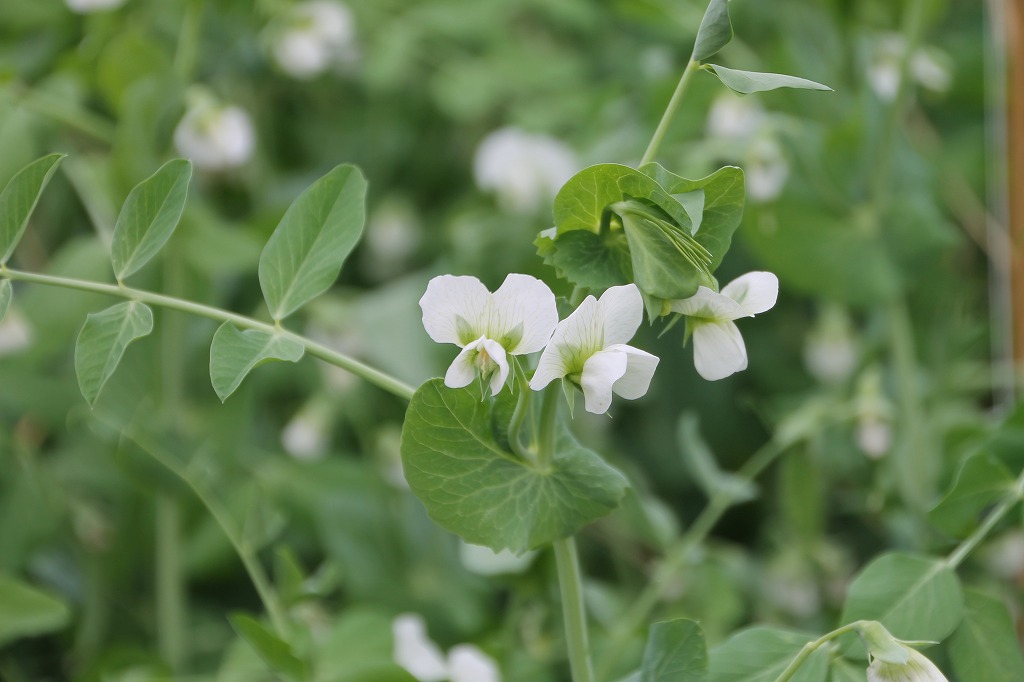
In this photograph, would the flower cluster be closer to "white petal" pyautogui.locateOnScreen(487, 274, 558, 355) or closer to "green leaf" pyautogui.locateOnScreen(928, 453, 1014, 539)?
"white petal" pyautogui.locateOnScreen(487, 274, 558, 355)

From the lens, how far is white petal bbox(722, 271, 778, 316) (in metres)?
0.32

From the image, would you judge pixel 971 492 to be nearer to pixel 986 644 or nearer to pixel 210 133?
pixel 986 644

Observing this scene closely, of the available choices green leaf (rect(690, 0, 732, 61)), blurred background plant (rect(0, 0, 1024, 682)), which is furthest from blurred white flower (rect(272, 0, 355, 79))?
green leaf (rect(690, 0, 732, 61))

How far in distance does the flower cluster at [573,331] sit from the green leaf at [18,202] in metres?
0.16

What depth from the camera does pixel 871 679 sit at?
0.33 m

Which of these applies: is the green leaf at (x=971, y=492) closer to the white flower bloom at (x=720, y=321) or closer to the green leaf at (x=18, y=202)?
the white flower bloom at (x=720, y=321)

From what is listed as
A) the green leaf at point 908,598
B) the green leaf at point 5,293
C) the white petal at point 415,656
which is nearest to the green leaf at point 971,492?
the green leaf at point 908,598

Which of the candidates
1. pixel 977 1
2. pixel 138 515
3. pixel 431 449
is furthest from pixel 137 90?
pixel 977 1

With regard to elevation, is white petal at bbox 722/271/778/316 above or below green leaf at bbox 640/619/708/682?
above

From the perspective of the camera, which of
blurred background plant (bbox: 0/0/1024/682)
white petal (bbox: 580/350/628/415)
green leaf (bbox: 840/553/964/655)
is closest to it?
white petal (bbox: 580/350/628/415)

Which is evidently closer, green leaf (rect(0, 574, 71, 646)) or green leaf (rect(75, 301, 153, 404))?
green leaf (rect(75, 301, 153, 404))

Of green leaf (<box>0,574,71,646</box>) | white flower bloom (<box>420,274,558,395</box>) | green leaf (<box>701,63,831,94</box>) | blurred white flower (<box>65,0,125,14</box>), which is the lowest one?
green leaf (<box>0,574,71,646</box>)

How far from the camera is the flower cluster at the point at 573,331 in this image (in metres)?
0.30

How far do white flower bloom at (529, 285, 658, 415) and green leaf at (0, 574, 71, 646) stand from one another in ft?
1.17
